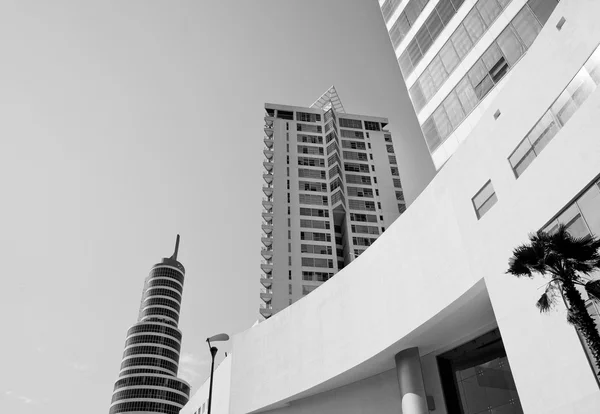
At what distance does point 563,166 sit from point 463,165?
18.4 ft

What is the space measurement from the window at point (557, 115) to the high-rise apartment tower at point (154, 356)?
127571mm

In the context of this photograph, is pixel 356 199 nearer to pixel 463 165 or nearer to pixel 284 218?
pixel 284 218

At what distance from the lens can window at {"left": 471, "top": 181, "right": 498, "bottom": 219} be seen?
1664 cm

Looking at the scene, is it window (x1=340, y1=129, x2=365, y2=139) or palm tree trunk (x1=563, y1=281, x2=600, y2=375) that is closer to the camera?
palm tree trunk (x1=563, y1=281, x2=600, y2=375)

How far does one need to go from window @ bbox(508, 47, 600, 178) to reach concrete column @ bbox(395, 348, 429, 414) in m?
11.1

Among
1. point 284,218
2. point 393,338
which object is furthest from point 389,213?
point 393,338

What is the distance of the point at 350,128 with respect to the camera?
93.9 m

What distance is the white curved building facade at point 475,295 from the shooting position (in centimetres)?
1270

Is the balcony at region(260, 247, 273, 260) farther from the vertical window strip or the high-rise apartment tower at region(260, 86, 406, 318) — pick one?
the vertical window strip

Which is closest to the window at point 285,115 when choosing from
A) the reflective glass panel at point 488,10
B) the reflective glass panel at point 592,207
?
the reflective glass panel at point 488,10

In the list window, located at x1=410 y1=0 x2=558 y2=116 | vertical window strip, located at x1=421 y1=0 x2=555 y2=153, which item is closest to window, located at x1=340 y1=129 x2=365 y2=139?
window, located at x1=410 y1=0 x2=558 y2=116

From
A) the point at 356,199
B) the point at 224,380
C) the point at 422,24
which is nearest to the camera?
the point at 422,24

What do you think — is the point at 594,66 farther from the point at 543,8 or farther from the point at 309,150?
the point at 309,150

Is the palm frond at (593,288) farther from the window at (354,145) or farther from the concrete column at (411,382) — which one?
the window at (354,145)
